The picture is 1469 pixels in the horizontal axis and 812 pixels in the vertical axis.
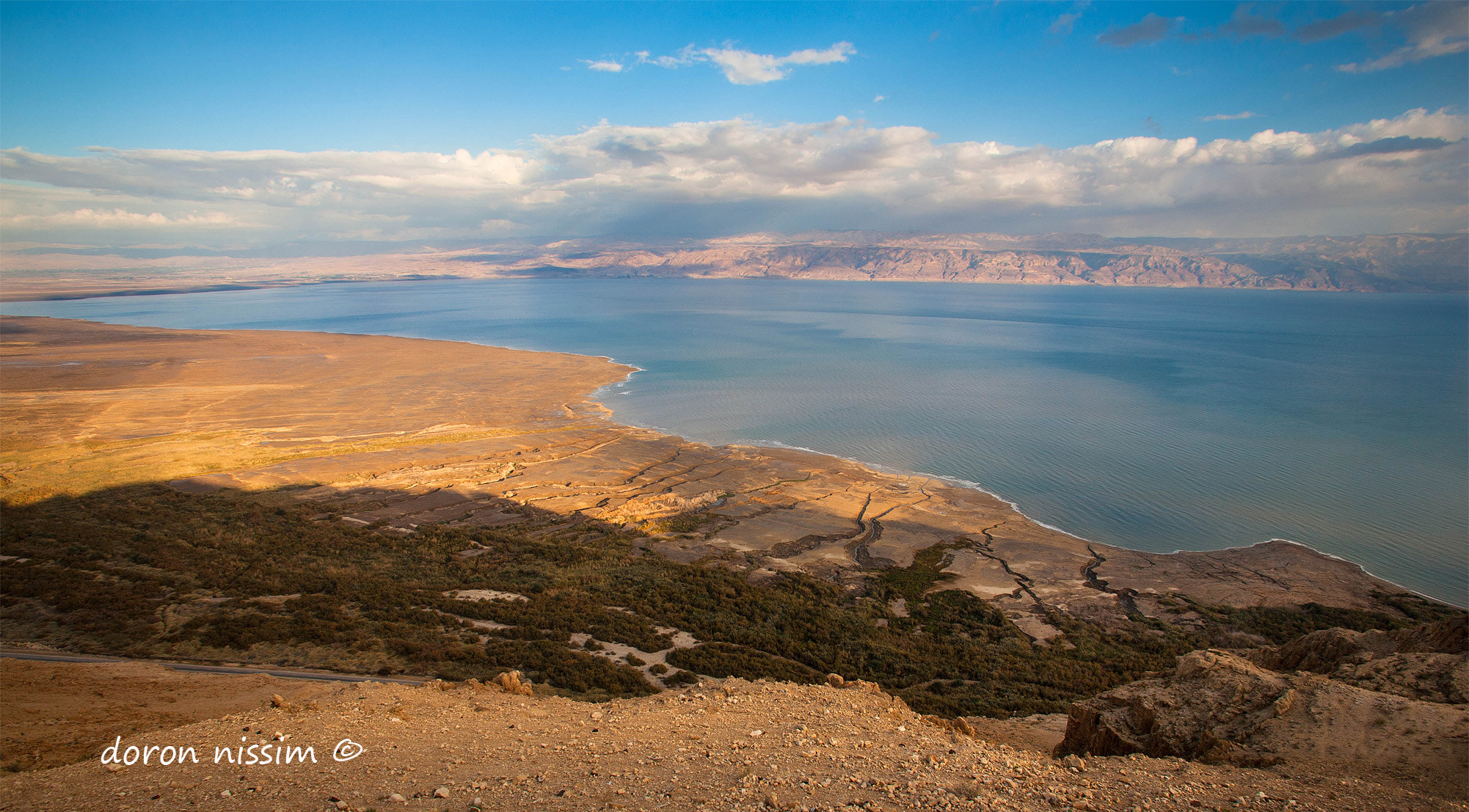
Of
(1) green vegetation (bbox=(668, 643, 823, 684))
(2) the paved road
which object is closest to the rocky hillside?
(1) green vegetation (bbox=(668, 643, 823, 684))

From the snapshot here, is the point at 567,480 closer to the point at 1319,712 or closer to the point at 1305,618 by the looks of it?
the point at 1319,712

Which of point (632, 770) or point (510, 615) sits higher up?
point (632, 770)

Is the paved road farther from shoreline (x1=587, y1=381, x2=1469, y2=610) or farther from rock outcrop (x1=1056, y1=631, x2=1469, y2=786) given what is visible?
shoreline (x1=587, y1=381, x2=1469, y2=610)

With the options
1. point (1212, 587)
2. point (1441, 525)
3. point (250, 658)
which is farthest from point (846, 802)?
point (1441, 525)

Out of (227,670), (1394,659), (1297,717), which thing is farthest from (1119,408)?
(227,670)

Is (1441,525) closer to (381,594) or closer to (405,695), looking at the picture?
(405,695)

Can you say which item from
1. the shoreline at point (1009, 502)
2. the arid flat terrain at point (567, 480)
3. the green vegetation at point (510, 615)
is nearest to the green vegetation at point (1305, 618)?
the green vegetation at point (510, 615)
